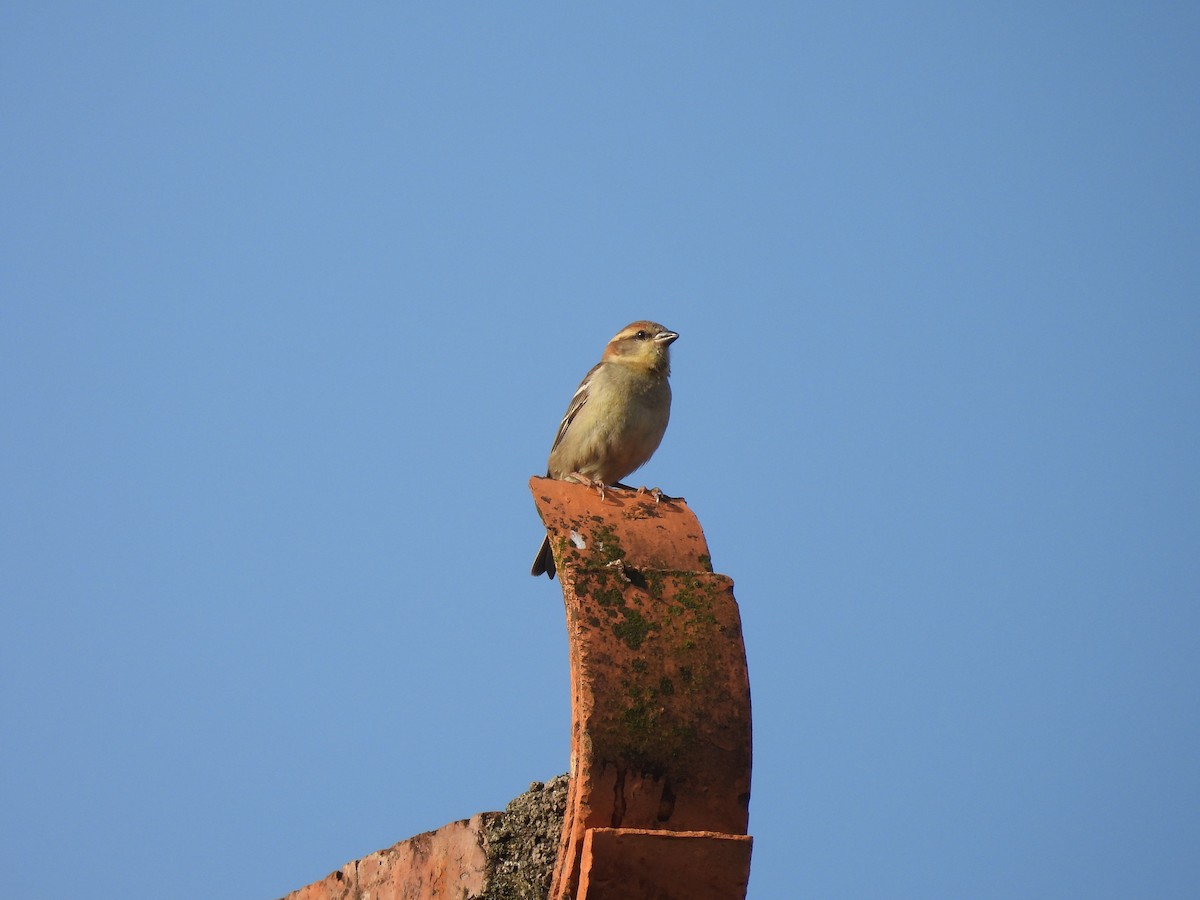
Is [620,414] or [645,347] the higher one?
[645,347]

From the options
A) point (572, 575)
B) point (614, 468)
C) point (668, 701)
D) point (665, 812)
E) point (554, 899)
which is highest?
point (614, 468)

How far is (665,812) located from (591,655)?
17.4 inches

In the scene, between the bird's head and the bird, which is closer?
the bird

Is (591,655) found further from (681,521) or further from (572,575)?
(681,521)

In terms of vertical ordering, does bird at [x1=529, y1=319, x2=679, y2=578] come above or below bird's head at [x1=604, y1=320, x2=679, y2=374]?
below

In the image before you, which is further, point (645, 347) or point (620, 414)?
point (645, 347)

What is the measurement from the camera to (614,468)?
7598mm

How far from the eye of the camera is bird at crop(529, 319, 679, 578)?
24.5 ft

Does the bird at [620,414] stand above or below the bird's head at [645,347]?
below

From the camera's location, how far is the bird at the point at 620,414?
7.48 metres

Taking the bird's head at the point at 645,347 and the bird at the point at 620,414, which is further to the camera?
the bird's head at the point at 645,347

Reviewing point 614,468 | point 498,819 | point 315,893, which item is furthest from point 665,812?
point 614,468

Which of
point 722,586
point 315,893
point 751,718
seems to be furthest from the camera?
point 315,893

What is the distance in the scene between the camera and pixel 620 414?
7469 millimetres
